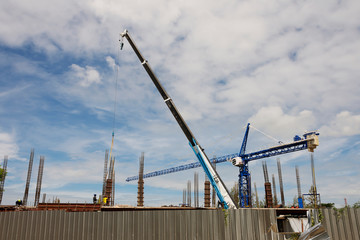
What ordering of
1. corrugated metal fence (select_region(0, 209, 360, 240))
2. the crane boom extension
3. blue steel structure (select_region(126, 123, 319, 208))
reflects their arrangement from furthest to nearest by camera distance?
blue steel structure (select_region(126, 123, 319, 208)) → the crane boom extension → corrugated metal fence (select_region(0, 209, 360, 240))

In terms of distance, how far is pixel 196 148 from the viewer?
2209 centimetres

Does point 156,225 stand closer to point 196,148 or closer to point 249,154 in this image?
point 196,148

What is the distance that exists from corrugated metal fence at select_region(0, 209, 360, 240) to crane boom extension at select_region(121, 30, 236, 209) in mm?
8981

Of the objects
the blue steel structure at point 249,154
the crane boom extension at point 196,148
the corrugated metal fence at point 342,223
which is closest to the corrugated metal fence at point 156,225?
the corrugated metal fence at point 342,223

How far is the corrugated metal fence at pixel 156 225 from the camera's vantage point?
36.5 feet

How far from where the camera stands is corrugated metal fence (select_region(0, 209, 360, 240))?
36.5 ft

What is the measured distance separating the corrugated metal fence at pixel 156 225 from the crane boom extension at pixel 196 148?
8981mm

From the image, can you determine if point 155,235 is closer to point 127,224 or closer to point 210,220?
point 127,224

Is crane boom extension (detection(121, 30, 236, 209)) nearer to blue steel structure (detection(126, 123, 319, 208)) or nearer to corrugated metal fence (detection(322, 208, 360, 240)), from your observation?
corrugated metal fence (detection(322, 208, 360, 240))

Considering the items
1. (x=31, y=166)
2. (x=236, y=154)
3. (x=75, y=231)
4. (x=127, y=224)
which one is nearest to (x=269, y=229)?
(x=127, y=224)

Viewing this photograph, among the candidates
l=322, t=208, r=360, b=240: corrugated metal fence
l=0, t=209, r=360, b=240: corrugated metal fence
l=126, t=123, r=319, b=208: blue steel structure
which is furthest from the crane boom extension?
l=126, t=123, r=319, b=208: blue steel structure

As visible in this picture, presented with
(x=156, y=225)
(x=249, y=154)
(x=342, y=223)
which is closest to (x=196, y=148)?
(x=156, y=225)

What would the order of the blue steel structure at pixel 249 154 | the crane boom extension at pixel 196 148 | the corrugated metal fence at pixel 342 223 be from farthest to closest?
the blue steel structure at pixel 249 154, the crane boom extension at pixel 196 148, the corrugated metal fence at pixel 342 223

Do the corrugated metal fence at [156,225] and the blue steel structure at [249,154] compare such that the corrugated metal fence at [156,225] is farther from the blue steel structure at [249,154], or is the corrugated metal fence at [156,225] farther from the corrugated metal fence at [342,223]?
the blue steel structure at [249,154]
